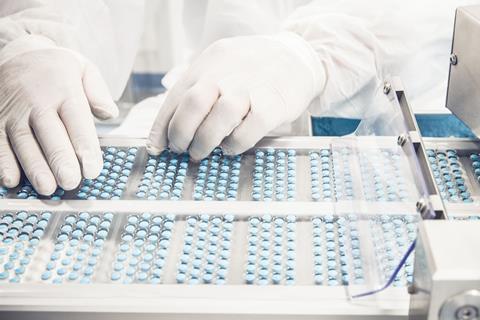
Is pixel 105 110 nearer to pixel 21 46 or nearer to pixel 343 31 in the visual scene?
pixel 21 46

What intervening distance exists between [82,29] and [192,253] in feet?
3.18

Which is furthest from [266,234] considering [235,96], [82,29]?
[82,29]

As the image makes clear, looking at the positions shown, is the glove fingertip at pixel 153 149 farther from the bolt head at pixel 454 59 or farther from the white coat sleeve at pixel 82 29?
the bolt head at pixel 454 59

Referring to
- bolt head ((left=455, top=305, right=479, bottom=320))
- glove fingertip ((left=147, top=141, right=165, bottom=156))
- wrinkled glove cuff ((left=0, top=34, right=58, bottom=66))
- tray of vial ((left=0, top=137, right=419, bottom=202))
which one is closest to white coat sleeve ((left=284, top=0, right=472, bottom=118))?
tray of vial ((left=0, top=137, right=419, bottom=202))

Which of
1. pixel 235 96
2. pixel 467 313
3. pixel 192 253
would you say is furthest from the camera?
pixel 235 96

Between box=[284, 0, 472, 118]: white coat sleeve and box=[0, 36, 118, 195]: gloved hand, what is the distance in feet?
1.81

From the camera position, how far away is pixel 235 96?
122 centimetres

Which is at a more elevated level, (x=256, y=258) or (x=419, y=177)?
(x=419, y=177)

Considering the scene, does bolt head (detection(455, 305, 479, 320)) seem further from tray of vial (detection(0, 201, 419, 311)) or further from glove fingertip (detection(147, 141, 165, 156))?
glove fingertip (detection(147, 141, 165, 156))

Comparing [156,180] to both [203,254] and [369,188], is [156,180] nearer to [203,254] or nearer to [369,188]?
[203,254]

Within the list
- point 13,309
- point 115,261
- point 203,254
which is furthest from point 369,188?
point 13,309

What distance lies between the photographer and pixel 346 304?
85 cm

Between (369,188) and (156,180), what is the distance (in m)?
0.40

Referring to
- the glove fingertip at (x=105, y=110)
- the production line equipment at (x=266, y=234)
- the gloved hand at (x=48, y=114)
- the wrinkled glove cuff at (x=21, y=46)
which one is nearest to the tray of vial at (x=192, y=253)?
the production line equipment at (x=266, y=234)
